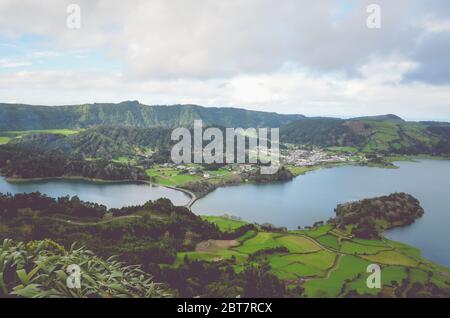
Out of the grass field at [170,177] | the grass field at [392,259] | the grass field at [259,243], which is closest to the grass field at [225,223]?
the grass field at [259,243]

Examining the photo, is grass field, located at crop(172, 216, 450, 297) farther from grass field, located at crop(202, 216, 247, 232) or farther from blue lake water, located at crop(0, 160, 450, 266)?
blue lake water, located at crop(0, 160, 450, 266)

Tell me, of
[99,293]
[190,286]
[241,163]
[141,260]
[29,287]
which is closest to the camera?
[29,287]

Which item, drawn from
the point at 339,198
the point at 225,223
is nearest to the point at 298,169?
the point at 339,198

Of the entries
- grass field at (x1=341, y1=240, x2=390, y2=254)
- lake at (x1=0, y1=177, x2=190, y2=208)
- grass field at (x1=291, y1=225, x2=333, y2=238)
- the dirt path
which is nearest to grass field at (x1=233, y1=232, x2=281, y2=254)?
the dirt path

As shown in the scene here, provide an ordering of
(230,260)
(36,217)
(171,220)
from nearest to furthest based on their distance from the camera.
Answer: (230,260) → (36,217) → (171,220)

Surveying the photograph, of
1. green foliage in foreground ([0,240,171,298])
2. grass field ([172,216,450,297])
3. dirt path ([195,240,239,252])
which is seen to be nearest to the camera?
green foliage in foreground ([0,240,171,298])
